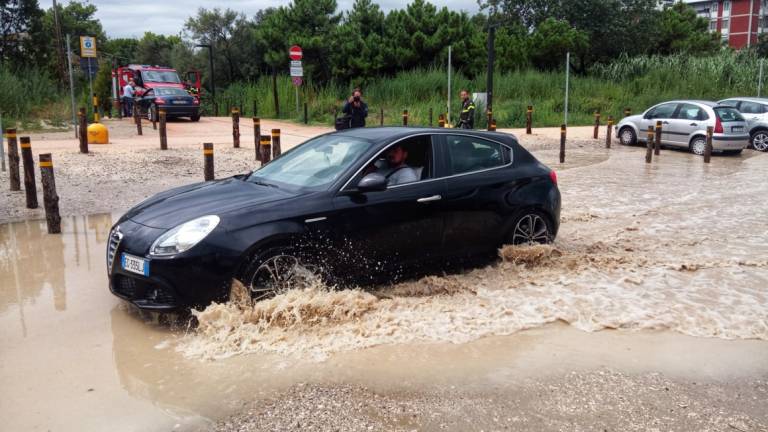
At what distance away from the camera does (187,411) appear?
4.27m

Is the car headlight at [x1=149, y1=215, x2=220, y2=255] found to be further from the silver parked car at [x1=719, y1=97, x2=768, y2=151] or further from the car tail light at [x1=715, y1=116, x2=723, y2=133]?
the silver parked car at [x1=719, y1=97, x2=768, y2=151]

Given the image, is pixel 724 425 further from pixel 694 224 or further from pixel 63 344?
pixel 694 224

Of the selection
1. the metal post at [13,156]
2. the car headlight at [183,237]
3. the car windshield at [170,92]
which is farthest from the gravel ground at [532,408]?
the car windshield at [170,92]

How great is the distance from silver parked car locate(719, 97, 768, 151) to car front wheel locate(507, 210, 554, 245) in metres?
15.4

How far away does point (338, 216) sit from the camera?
19.0 feet

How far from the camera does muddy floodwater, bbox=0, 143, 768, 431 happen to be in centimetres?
455

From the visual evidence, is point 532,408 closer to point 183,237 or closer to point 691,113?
point 183,237

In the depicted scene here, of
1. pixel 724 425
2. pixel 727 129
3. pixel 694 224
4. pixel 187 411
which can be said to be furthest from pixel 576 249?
pixel 727 129

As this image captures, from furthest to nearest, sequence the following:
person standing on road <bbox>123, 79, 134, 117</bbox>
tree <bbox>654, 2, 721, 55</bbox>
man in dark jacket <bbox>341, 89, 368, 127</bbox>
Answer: tree <bbox>654, 2, 721, 55</bbox> → person standing on road <bbox>123, 79, 134, 117</bbox> → man in dark jacket <bbox>341, 89, 368, 127</bbox>

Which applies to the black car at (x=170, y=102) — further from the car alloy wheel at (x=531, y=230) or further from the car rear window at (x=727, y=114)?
the car alloy wheel at (x=531, y=230)

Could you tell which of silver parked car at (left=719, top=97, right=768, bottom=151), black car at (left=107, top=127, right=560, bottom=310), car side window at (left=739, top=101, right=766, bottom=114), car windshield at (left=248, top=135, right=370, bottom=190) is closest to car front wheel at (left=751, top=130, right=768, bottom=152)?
silver parked car at (left=719, top=97, right=768, bottom=151)

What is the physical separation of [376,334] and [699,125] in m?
16.3

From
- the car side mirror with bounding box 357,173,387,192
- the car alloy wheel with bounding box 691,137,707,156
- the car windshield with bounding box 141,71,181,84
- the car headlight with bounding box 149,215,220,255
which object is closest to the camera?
the car headlight with bounding box 149,215,220,255

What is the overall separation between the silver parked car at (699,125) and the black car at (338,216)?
13.2 metres
